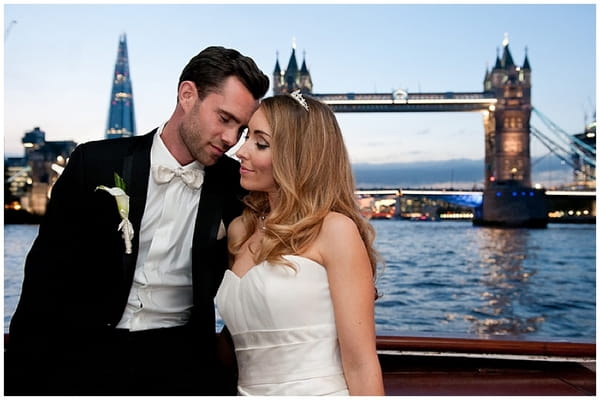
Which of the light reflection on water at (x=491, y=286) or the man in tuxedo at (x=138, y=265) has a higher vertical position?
the man in tuxedo at (x=138, y=265)

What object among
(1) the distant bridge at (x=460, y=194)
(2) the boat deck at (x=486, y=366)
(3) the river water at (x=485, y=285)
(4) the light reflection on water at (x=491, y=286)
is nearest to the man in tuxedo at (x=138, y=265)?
(2) the boat deck at (x=486, y=366)

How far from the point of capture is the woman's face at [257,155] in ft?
4.30

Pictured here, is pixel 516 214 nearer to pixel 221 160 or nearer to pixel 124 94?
pixel 221 160

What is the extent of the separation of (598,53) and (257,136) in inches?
28.7

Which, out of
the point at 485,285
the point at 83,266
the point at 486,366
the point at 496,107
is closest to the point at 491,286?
the point at 485,285

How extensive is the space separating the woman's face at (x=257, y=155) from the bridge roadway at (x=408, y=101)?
119ft

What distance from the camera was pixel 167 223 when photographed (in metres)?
1.49

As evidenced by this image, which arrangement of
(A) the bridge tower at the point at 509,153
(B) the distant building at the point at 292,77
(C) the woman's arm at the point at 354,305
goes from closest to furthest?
(C) the woman's arm at the point at 354,305
(A) the bridge tower at the point at 509,153
(B) the distant building at the point at 292,77

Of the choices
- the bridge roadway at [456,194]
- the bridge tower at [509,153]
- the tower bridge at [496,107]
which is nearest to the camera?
the bridge tower at [509,153]

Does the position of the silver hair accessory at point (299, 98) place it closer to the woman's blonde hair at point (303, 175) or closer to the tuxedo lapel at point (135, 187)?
the woman's blonde hair at point (303, 175)

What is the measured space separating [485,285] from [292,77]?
31162 mm

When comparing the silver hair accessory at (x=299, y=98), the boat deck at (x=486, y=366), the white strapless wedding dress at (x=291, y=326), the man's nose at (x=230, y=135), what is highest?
the silver hair accessory at (x=299, y=98)

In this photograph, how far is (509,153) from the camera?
38281 millimetres

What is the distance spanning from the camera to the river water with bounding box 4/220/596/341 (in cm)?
1217
